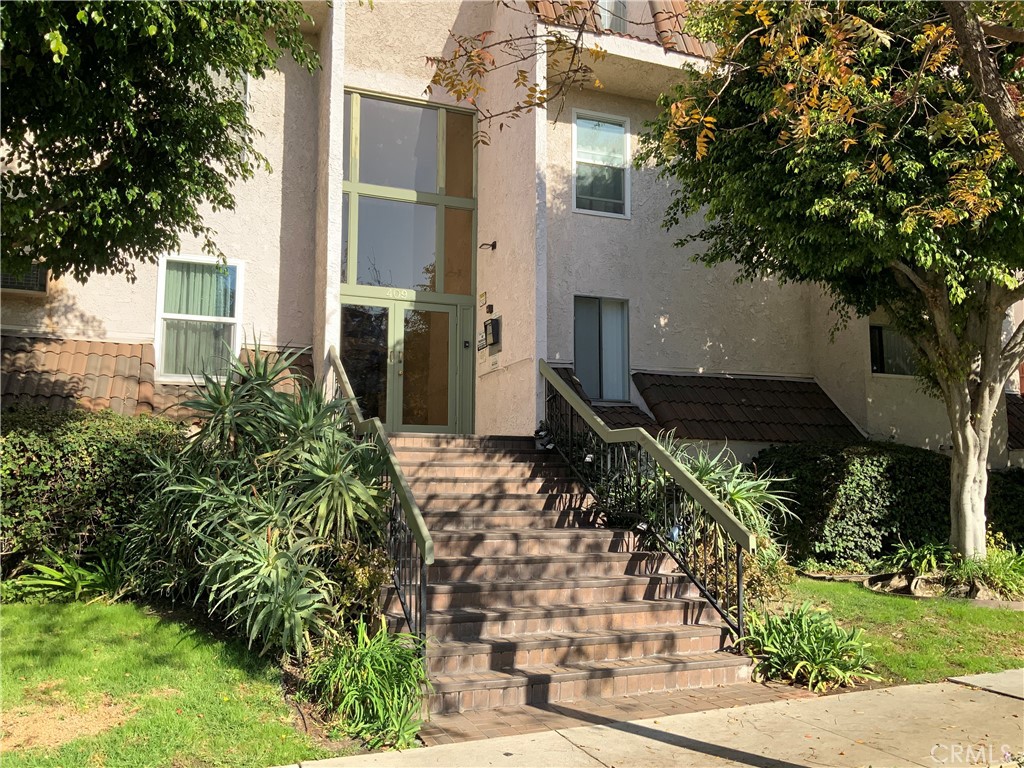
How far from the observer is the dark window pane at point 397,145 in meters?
12.4

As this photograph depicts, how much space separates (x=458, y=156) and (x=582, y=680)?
8942 millimetres

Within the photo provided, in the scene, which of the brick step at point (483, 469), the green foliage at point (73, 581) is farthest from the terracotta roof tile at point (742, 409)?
the green foliage at point (73, 581)

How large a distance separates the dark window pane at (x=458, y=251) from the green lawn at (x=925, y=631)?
637 centimetres

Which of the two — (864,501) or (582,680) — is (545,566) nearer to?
(582,680)

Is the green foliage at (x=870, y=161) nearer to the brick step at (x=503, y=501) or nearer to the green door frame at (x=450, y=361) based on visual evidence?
the brick step at (x=503, y=501)

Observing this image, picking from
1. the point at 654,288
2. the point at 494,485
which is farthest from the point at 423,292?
the point at 494,485

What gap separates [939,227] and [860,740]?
18.3 ft

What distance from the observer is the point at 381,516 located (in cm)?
696

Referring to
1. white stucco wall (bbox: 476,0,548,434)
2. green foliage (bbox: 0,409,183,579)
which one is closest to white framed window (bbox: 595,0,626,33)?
white stucco wall (bbox: 476,0,548,434)

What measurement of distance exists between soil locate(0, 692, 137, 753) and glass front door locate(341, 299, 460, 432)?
6465 mm

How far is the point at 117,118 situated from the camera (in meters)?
6.87

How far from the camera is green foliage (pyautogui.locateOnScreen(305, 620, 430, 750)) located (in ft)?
17.3
